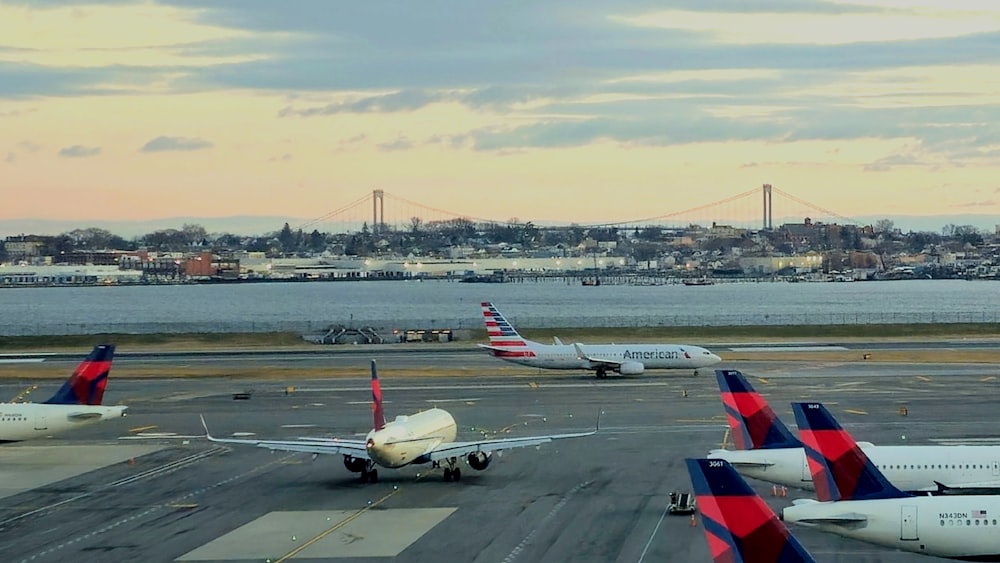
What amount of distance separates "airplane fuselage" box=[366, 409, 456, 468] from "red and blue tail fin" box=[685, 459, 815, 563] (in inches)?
994

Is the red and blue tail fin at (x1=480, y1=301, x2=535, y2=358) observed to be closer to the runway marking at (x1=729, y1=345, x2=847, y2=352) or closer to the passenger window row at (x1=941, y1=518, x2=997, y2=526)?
the runway marking at (x1=729, y1=345, x2=847, y2=352)

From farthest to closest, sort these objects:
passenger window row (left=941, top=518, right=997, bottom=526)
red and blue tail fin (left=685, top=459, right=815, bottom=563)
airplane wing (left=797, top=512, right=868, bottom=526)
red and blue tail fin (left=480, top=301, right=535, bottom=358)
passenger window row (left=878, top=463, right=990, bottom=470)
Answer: red and blue tail fin (left=480, top=301, right=535, bottom=358) → passenger window row (left=878, top=463, right=990, bottom=470) → airplane wing (left=797, top=512, right=868, bottom=526) → passenger window row (left=941, top=518, right=997, bottom=526) → red and blue tail fin (left=685, top=459, right=815, bottom=563)

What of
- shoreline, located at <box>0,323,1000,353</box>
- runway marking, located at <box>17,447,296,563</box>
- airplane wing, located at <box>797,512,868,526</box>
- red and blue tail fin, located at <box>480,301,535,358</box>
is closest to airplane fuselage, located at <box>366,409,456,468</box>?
runway marking, located at <box>17,447,296,563</box>

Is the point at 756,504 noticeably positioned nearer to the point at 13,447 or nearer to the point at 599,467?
the point at 599,467

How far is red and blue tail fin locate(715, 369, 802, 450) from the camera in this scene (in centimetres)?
4303

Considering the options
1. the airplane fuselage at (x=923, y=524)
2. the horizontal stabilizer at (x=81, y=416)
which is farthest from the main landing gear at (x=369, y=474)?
the airplane fuselage at (x=923, y=524)

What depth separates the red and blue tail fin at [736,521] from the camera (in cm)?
2588

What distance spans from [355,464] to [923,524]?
1073 inches

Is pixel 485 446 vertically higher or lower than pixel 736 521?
lower

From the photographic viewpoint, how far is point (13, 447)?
6675 centimetres

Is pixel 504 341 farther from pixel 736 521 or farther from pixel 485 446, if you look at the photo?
pixel 736 521

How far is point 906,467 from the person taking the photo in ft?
138

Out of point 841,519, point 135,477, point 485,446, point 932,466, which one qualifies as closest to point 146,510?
point 135,477

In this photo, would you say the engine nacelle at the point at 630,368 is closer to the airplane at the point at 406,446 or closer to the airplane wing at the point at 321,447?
the airplane at the point at 406,446
